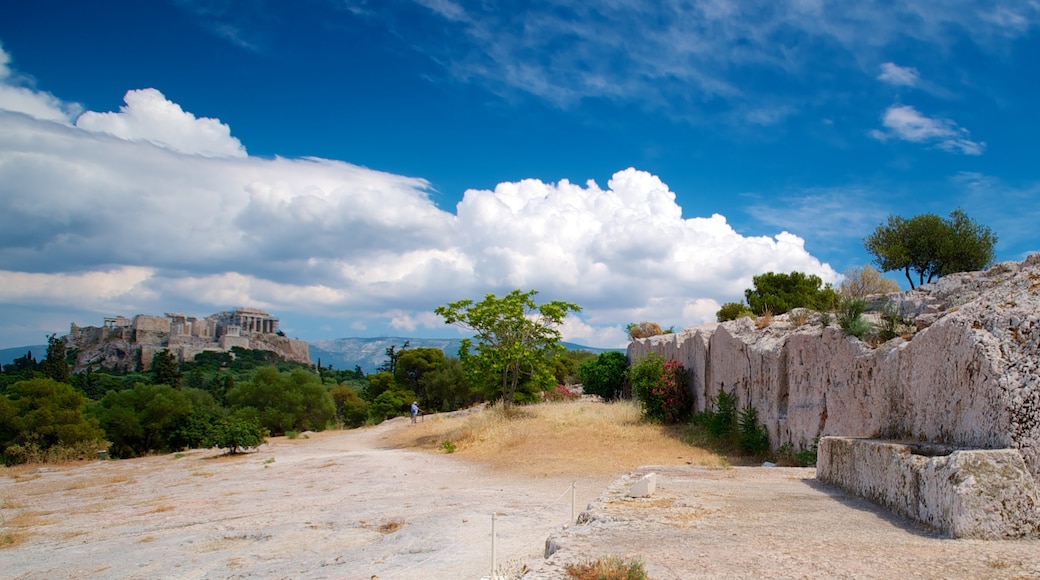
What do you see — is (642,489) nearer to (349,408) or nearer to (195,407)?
(195,407)

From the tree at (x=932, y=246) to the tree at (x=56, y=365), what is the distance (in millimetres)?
52224

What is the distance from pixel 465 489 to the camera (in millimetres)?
12484

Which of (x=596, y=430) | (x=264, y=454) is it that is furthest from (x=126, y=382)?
(x=596, y=430)

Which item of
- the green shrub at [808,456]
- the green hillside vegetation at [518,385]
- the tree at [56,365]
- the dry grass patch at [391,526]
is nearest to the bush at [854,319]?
the green hillside vegetation at [518,385]

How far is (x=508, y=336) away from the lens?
23922mm

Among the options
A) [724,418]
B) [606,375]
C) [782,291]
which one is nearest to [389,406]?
[606,375]

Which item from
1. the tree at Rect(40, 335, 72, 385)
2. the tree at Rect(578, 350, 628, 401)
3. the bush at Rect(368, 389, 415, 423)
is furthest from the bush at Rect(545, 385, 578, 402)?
the tree at Rect(40, 335, 72, 385)

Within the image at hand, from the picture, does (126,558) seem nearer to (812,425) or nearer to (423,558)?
(423,558)

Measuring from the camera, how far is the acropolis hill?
99163mm

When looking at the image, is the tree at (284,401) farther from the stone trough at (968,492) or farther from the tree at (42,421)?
the stone trough at (968,492)

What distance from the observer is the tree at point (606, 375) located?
3127cm

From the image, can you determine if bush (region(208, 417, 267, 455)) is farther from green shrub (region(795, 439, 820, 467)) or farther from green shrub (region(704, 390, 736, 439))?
green shrub (region(795, 439, 820, 467))

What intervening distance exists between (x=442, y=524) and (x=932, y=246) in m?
23.6

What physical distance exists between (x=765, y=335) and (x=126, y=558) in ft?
41.5
